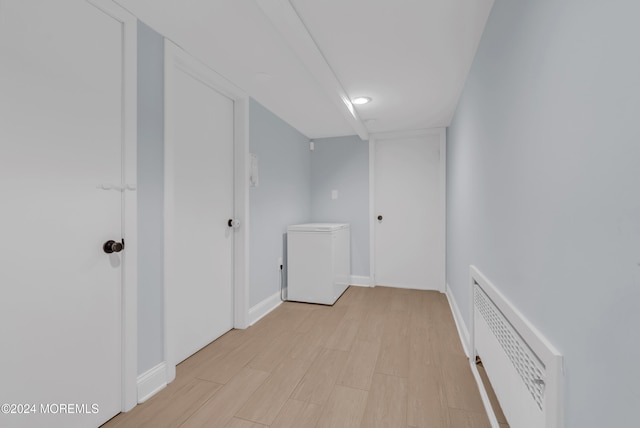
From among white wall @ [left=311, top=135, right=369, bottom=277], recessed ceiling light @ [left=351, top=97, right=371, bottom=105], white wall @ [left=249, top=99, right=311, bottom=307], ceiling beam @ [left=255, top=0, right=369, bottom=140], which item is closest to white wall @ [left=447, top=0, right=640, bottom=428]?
ceiling beam @ [left=255, top=0, right=369, bottom=140]

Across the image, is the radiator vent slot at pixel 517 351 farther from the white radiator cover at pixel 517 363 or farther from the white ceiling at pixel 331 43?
the white ceiling at pixel 331 43

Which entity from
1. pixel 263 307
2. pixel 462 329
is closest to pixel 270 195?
pixel 263 307


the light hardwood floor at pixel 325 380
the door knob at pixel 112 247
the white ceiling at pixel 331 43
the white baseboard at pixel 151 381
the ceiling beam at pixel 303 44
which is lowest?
the light hardwood floor at pixel 325 380

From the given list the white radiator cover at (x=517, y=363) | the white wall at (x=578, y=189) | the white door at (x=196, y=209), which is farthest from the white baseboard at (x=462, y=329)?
the white door at (x=196, y=209)

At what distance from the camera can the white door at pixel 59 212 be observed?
1.04m

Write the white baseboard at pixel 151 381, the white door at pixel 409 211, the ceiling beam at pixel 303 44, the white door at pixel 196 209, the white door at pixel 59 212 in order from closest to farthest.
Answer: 1. the white door at pixel 59 212
2. the ceiling beam at pixel 303 44
3. the white baseboard at pixel 151 381
4. the white door at pixel 196 209
5. the white door at pixel 409 211

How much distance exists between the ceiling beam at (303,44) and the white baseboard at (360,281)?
229 centimetres

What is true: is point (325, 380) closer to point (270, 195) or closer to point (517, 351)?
point (517, 351)

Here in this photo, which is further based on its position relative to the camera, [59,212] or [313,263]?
[313,263]

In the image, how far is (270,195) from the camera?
2.90 meters

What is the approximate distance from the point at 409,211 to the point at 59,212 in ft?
11.1

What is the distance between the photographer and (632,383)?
1.65 feet

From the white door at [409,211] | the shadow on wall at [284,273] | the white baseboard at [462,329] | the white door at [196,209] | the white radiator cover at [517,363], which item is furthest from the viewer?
the white door at [409,211]

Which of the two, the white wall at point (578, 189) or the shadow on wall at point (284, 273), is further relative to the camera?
the shadow on wall at point (284, 273)
